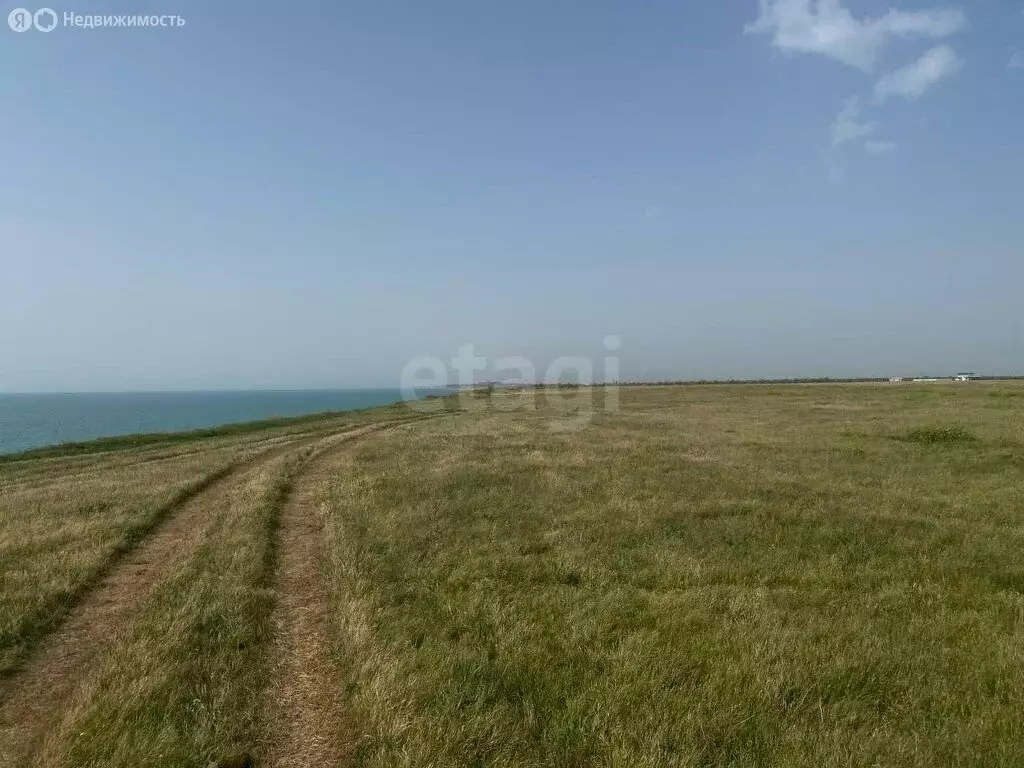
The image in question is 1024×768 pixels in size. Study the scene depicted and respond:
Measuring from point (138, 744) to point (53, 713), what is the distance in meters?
1.34

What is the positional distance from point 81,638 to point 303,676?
10.9 ft

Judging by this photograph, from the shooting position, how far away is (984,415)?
44.1 meters

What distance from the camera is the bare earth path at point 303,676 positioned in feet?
18.4

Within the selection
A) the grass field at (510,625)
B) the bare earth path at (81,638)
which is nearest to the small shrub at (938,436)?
the grass field at (510,625)

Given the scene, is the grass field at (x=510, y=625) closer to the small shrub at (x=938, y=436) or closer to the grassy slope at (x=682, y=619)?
the grassy slope at (x=682, y=619)

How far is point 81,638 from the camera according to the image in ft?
25.4

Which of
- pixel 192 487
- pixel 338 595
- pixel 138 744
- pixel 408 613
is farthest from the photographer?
pixel 192 487

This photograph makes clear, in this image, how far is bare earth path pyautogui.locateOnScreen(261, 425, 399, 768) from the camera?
561cm

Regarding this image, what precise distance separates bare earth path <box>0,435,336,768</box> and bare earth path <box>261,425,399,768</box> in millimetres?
2023

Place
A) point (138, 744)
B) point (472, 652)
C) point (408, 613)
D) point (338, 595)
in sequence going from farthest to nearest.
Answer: point (338, 595) < point (408, 613) < point (472, 652) < point (138, 744)

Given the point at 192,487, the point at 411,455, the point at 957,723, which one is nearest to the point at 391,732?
the point at 957,723

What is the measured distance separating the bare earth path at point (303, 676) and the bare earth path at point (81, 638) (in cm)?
202

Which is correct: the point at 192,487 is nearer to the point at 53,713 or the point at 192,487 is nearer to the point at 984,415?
the point at 53,713

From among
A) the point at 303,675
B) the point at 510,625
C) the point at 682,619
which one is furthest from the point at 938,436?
the point at 303,675
